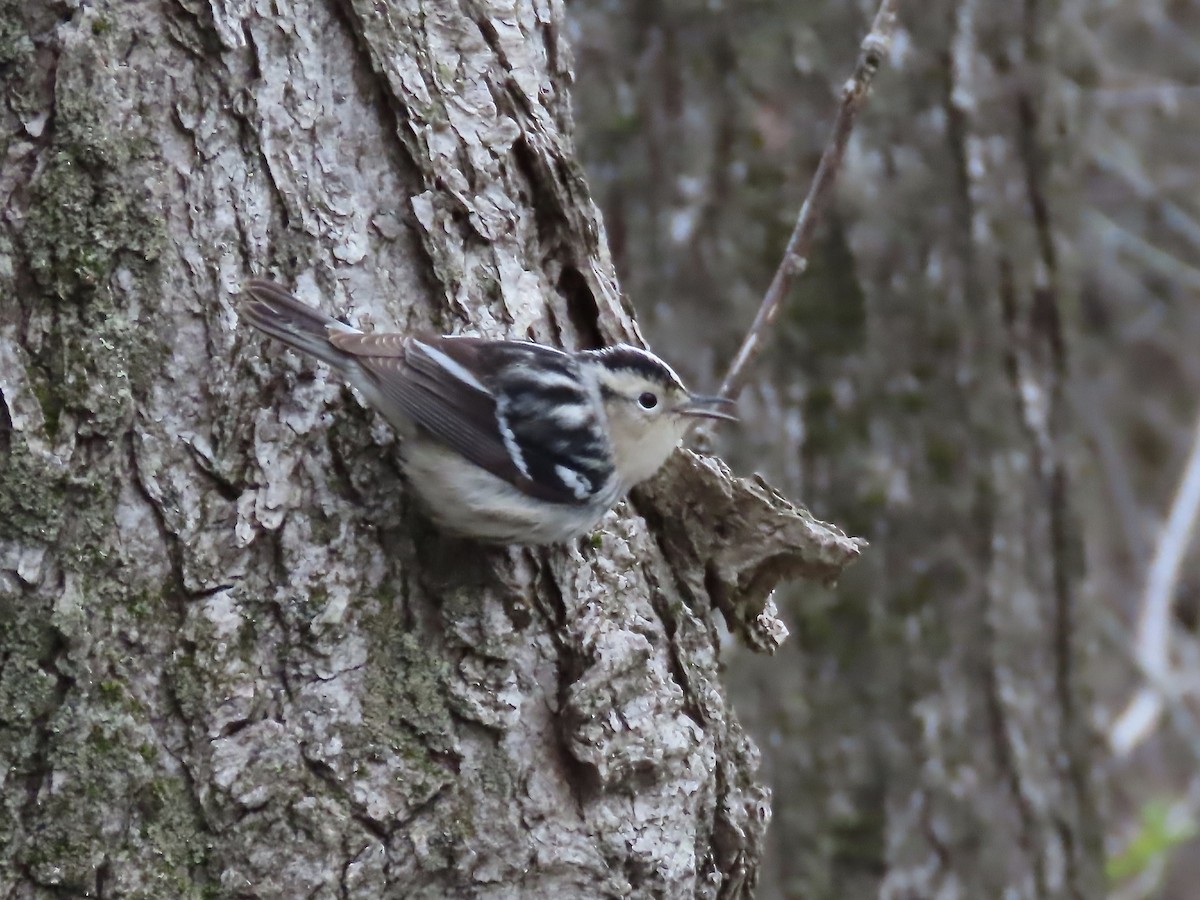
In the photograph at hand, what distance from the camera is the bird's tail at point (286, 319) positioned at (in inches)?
89.4

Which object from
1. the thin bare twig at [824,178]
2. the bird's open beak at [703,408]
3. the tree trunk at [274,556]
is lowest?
the tree trunk at [274,556]

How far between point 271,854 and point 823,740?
2.31m

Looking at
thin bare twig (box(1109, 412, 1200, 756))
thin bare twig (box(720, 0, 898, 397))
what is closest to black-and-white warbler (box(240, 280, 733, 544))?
thin bare twig (box(720, 0, 898, 397))

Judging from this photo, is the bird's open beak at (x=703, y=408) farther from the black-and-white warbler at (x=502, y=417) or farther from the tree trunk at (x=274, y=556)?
the tree trunk at (x=274, y=556)

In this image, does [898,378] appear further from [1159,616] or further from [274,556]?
[274,556]

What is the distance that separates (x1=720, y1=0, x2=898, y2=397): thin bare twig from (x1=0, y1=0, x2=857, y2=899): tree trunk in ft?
1.86

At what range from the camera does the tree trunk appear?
218 centimetres

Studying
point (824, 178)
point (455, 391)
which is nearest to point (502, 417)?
point (455, 391)

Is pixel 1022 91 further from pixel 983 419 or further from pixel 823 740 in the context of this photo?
pixel 823 740

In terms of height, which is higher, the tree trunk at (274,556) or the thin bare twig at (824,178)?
the thin bare twig at (824,178)

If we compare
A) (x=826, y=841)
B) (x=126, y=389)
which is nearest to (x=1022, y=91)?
(x=826, y=841)

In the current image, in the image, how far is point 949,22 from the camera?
4199 millimetres

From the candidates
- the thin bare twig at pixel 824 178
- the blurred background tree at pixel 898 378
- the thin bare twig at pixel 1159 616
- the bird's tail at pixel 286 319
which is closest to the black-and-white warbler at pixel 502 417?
the bird's tail at pixel 286 319

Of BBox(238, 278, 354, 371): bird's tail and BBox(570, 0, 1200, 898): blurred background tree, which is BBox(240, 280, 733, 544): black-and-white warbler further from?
BBox(570, 0, 1200, 898): blurred background tree
